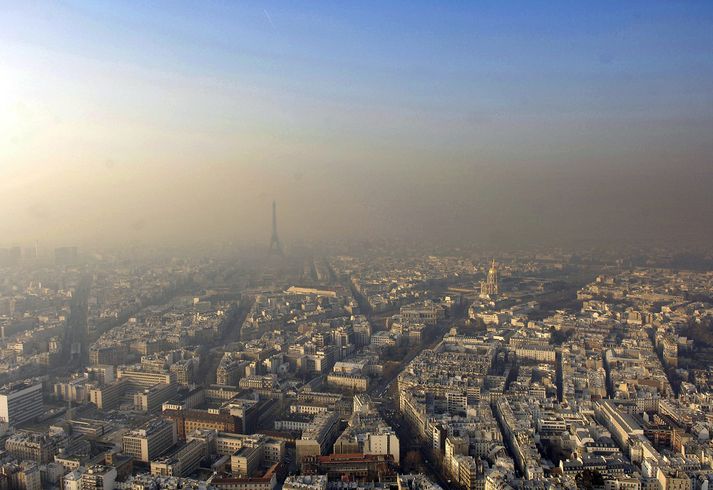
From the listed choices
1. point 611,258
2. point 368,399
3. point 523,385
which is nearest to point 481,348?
point 523,385

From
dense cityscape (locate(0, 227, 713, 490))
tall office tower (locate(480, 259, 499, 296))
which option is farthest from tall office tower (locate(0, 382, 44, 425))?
tall office tower (locate(480, 259, 499, 296))

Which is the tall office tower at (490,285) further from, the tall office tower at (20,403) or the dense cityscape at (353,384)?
the tall office tower at (20,403)

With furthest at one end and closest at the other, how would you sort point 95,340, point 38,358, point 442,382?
point 95,340
point 38,358
point 442,382

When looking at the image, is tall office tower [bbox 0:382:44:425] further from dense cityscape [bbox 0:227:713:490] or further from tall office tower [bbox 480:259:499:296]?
tall office tower [bbox 480:259:499:296]

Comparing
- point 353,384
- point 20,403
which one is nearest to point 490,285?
point 353,384

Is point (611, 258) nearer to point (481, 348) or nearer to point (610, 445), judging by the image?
point (481, 348)

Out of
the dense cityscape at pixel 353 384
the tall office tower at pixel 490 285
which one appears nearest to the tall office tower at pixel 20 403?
the dense cityscape at pixel 353 384

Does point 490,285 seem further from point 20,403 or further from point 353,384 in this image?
point 20,403

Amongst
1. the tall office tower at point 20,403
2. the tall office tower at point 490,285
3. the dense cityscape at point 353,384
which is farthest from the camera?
the tall office tower at point 490,285
